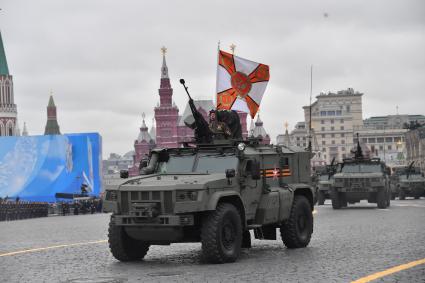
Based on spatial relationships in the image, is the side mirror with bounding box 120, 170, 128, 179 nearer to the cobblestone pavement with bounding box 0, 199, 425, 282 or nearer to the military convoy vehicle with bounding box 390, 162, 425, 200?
the cobblestone pavement with bounding box 0, 199, 425, 282

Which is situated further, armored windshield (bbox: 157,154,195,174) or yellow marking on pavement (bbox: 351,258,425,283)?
armored windshield (bbox: 157,154,195,174)

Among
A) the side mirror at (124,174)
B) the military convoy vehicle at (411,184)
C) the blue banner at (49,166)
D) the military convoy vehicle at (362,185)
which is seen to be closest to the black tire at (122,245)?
the side mirror at (124,174)

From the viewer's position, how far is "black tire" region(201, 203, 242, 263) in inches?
458

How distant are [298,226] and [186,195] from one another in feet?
11.5

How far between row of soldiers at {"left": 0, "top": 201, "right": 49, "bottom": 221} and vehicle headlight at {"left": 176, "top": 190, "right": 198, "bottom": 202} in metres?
33.3

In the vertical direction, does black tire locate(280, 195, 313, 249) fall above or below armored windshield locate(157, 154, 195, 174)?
below

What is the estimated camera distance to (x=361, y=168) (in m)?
31.6

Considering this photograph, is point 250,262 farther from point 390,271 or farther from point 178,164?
point 390,271

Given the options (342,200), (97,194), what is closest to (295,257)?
(342,200)

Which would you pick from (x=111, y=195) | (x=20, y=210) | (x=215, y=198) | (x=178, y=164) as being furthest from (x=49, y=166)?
(x=215, y=198)

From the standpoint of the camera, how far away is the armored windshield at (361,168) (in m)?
31.4

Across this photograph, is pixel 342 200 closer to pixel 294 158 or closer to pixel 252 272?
pixel 294 158

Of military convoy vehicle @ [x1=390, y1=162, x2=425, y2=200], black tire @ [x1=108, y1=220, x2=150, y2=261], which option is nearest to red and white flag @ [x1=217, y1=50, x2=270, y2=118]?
black tire @ [x1=108, y1=220, x2=150, y2=261]

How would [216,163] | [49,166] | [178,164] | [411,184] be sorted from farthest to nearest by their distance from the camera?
[49,166] < [411,184] < [178,164] < [216,163]
